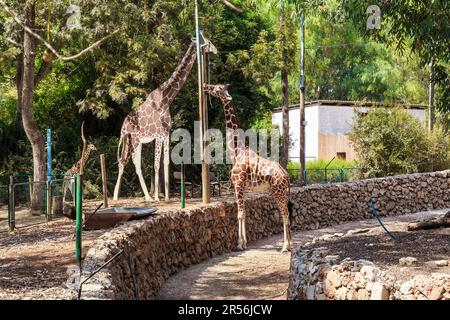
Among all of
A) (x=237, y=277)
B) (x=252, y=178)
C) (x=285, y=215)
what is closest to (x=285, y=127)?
(x=252, y=178)

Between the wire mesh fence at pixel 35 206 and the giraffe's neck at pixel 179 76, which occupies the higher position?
the giraffe's neck at pixel 179 76

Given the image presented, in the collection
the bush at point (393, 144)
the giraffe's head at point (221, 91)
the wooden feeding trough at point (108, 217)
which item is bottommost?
the wooden feeding trough at point (108, 217)

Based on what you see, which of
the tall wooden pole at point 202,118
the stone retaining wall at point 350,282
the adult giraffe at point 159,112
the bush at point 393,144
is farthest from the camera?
the bush at point 393,144

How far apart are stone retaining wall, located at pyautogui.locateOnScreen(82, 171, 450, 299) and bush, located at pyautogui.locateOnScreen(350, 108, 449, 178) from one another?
1658 mm

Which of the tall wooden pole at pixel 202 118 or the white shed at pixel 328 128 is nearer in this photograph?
the tall wooden pole at pixel 202 118

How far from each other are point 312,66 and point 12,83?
22.7 metres

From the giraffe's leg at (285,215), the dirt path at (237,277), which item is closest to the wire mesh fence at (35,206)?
the dirt path at (237,277)

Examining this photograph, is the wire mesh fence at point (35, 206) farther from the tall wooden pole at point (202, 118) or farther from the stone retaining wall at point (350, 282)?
the stone retaining wall at point (350, 282)

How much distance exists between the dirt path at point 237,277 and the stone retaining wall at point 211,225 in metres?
0.27

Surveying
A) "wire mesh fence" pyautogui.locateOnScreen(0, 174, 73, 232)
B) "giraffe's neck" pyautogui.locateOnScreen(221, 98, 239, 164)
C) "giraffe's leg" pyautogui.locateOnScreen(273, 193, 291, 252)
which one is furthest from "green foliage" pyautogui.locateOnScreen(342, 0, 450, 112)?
"wire mesh fence" pyautogui.locateOnScreen(0, 174, 73, 232)

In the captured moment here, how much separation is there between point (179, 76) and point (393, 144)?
902 centimetres

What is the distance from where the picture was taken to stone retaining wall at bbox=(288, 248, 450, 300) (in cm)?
693

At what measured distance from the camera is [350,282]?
7668 millimetres

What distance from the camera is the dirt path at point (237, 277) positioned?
10258 mm
